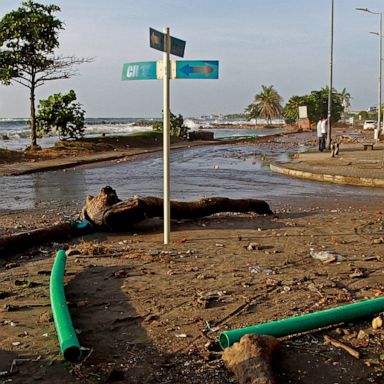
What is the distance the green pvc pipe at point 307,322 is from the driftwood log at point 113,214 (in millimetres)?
4446

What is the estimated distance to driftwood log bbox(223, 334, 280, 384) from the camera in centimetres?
361

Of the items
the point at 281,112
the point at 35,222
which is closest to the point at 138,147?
the point at 35,222

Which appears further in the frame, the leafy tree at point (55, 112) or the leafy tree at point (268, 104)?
the leafy tree at point (268, 104)

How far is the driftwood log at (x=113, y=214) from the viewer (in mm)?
8195

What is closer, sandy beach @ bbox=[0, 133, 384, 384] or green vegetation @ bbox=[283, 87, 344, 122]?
sandy beach @ bbox=[0, 133, 384, 384]

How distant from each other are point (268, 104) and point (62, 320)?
112 m

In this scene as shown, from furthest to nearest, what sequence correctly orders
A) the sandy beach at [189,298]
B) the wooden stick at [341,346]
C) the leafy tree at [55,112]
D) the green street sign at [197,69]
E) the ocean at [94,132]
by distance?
the ocean at [94,132] → the leafy tree at [55,112] → the green street sign at [197,69] → the wooden stick at [341,346] → the sandy beach at [189,298]

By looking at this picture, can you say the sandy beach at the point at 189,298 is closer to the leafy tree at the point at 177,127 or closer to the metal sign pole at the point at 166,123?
the metal sign pole at the point at 166,123

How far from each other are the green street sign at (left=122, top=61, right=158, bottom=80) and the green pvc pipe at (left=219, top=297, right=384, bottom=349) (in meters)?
4.03

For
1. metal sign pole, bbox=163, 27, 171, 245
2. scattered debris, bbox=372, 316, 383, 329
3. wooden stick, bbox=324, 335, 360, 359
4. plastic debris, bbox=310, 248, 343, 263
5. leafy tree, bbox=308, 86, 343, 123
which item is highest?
leafy tree, bbox=308, 86, 343, 123

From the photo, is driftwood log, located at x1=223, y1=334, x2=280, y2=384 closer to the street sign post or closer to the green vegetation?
the street sign post

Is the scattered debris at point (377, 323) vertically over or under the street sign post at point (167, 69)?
under

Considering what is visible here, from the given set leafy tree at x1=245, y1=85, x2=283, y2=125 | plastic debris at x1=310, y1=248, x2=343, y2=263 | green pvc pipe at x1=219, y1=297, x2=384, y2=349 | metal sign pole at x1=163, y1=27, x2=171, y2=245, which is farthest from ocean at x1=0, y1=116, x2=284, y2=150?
green pvc pipe at x1=219, y1=297, x2=384, y2=349

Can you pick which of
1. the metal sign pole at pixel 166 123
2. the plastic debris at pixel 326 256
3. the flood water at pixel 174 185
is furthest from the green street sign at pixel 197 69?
the flood water at pixel 174 185
